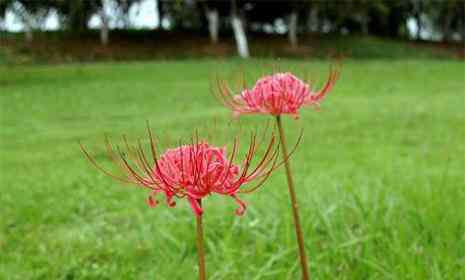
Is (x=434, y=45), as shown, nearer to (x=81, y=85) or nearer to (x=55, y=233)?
(x=81, y=85)

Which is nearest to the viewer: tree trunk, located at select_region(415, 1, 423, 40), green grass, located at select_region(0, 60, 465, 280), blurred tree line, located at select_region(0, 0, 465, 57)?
green grass, located at select_region(0, 60, 465, 280)

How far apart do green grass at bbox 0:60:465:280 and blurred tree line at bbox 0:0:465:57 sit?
65.7 feet

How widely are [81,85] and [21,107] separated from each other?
5107 millimetres

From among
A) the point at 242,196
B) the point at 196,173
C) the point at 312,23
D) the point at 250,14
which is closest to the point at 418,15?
the point at 312,23

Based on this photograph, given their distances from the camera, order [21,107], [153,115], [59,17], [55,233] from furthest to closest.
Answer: [59,17]
[21,107]
[153,115]
[55,233]

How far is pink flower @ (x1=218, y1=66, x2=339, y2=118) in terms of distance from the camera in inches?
71.2

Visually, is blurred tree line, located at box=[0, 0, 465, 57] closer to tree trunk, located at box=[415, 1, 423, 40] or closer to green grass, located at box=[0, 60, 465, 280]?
tree trunk, located at box=[415, 1, 423, 40]

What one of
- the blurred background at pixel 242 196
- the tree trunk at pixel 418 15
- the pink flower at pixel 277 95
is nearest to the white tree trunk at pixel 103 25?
the blurred background at pixel 242 196

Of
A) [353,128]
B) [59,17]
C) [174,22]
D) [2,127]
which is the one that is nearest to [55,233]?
[353,128]

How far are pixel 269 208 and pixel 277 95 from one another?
2.38m

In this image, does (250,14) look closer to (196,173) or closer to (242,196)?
(242,196)

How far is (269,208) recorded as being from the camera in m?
4.13

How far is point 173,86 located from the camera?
19875 mm

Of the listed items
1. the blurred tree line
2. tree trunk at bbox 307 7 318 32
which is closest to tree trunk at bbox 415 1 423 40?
the blurred tree line
